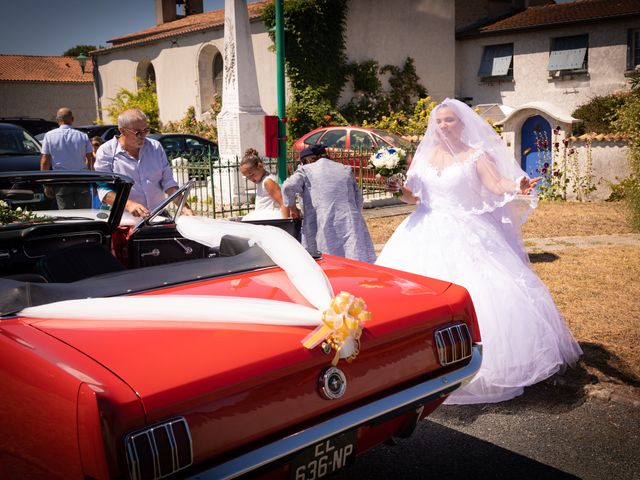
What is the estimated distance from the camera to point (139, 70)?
31188mm

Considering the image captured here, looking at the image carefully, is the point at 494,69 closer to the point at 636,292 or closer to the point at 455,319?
the point at 636,292

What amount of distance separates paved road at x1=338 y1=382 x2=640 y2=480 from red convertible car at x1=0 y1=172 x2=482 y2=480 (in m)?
0.76

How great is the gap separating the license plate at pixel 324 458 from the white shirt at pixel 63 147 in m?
8.36

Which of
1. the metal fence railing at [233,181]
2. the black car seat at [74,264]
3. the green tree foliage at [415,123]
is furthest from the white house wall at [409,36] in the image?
the black car seat at [74,264]

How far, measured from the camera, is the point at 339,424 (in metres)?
2.25

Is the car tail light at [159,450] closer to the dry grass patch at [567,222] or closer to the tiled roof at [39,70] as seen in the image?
the dry grass patch at [567,222]

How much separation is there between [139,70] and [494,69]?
58.1ft

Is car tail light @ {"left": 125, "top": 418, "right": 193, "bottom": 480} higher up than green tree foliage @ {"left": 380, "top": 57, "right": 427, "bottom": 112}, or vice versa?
green tree foliage @ {"left": 380, "top": 57, "right": 427, "bottom": 112}

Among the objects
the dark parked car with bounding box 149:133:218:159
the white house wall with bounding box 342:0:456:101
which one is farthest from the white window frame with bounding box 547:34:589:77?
the dark parked car with bounding box 149:133:218:159

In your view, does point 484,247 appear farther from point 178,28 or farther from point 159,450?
point 178,28

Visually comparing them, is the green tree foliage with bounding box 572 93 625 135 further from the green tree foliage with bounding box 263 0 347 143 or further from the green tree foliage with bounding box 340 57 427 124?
the green tree foliage with bounding box 263 0 347 143

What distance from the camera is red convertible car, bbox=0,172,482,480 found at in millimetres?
1837

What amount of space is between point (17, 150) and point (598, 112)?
17.6 metres

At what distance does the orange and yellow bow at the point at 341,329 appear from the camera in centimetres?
223
